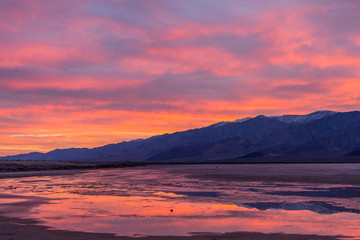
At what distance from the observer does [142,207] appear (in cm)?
2083

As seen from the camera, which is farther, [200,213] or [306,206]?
[306,206]

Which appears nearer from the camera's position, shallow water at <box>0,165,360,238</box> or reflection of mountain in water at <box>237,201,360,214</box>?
shallow water at <box>0,165,360,238</box>

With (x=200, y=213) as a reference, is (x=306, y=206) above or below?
below

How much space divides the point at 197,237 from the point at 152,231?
194 cm

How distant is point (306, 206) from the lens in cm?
2098

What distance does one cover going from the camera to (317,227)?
15188mm

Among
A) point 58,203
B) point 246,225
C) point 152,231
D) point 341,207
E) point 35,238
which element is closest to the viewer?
point 35,238

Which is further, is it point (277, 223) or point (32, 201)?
point (32, 201)

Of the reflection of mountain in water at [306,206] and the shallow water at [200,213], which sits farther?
the reflection of mountain in water at [306,206]

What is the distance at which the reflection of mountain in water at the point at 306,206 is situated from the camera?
1953 cm

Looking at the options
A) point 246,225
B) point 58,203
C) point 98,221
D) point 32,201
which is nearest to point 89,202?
point 58,203

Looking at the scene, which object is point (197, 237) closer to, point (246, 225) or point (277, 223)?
point (246, 225)

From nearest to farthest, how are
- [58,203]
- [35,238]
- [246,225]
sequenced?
[35,238] → [246,225] → [58,203]

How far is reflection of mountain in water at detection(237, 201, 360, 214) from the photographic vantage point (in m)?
19.5
